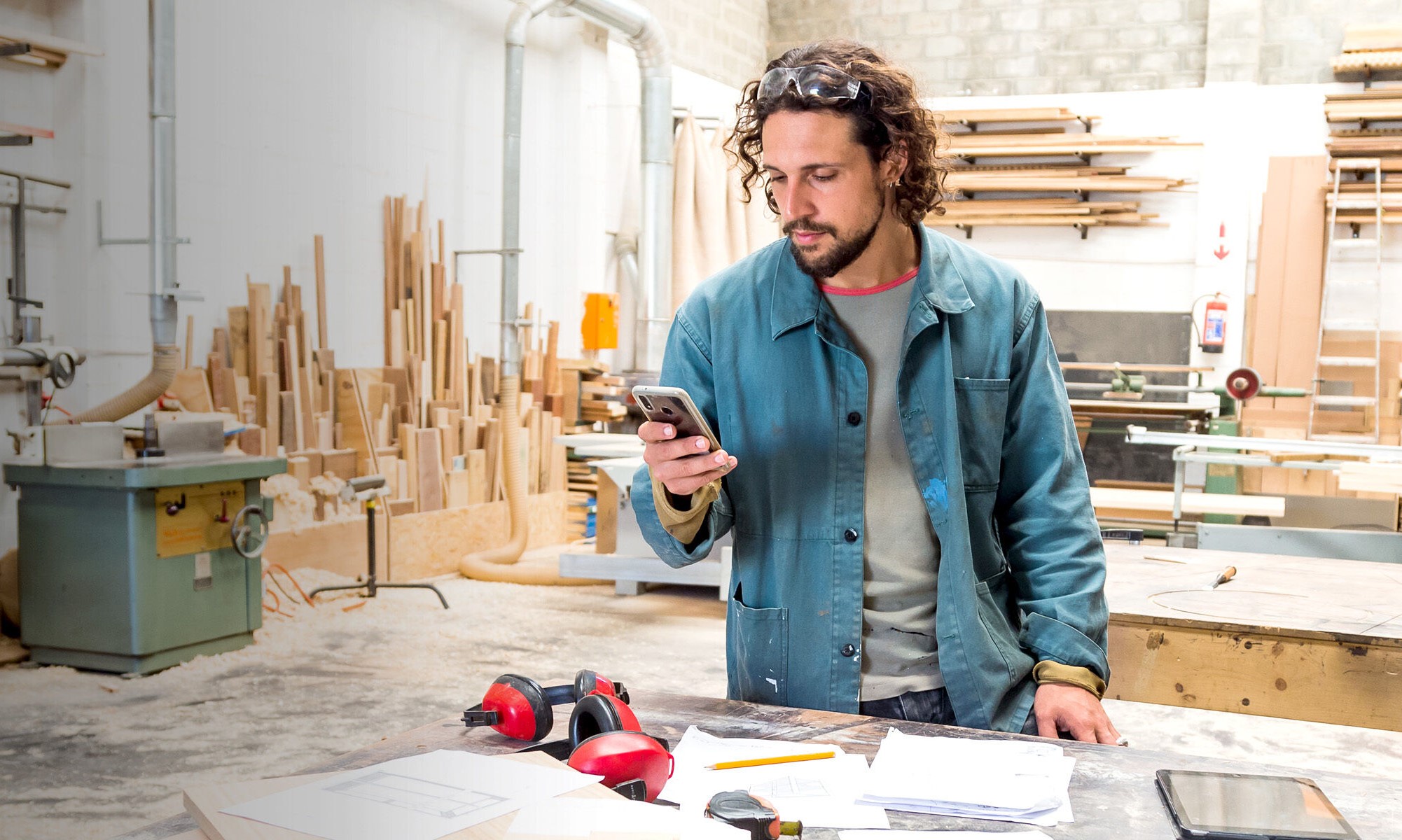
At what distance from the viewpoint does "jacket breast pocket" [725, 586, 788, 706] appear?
1646 millimetres

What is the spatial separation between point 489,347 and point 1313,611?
468cm

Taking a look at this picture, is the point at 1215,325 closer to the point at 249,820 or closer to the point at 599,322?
the point at 599,322

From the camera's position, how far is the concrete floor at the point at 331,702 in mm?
3053

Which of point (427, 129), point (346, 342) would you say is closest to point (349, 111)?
point (427, 129)

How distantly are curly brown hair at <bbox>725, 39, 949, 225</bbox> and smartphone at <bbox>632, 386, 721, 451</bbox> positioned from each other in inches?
16.7

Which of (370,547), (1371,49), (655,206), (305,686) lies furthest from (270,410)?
(1371,49)

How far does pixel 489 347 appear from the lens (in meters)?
6.21

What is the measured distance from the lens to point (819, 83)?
1631 millimetres

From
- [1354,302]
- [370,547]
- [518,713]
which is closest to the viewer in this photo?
[518,713]

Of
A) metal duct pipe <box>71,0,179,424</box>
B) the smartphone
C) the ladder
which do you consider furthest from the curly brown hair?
the ladder

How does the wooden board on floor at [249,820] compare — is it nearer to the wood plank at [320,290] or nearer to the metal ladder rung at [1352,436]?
the wood plank at [320,290]

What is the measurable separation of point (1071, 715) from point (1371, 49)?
704cm

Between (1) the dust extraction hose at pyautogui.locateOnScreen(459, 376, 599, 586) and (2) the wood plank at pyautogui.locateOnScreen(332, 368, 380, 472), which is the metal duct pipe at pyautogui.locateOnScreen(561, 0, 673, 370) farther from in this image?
(2) the wood plank at pyautogui.locateOnScreen(332, 368, 380, 472)

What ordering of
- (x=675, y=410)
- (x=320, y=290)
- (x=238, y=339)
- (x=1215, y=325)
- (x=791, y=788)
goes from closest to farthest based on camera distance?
(x=791, y=788) → (x=675, y=410) → (x=238, y=339) → (x=320, y=290) → (x=1215, y=325)
